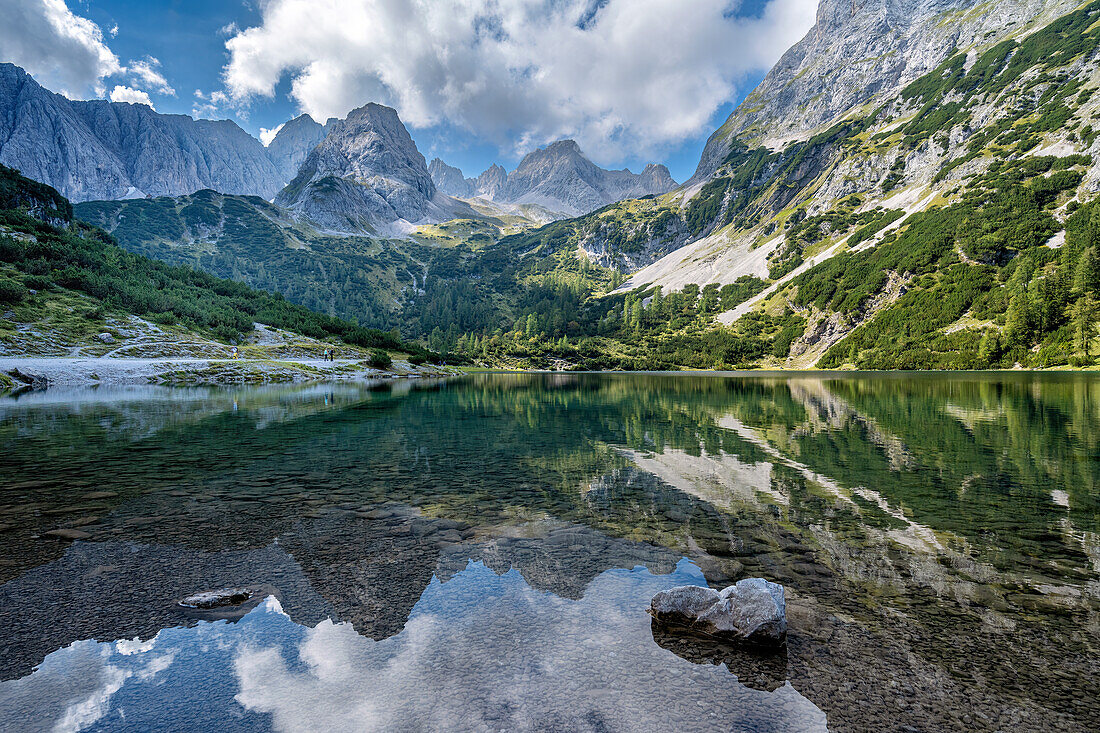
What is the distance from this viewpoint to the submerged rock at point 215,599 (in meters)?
8.23

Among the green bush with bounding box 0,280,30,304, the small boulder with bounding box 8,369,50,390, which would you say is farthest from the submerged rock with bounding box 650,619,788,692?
the green bush with bounding box 0,280,30,304

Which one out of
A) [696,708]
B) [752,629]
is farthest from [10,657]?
[752,629]

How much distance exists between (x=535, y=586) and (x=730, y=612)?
3.82 metres

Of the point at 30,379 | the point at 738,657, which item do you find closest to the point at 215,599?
the point at 738,657

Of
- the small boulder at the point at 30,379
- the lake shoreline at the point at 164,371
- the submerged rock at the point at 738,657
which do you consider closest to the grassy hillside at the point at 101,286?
the lake shoreline at the point at 164,371

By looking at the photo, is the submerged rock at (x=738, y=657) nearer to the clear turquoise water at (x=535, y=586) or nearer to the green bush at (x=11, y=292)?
the clear turquoise water at (x=535, y=586)

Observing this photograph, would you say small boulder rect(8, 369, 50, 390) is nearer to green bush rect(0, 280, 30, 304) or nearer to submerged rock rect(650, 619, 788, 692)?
green bush rect(0, 280, 30, 304)

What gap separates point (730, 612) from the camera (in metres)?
7.44

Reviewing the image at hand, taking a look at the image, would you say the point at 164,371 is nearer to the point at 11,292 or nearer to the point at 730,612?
the point at 11,292

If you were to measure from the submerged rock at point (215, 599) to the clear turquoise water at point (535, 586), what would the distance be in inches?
10.7

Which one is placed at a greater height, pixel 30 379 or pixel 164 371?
pixel 164 371

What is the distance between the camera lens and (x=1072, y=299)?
112m

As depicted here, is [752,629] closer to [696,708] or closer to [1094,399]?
[696,708]

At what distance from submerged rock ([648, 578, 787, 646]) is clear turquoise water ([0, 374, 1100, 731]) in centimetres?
38
